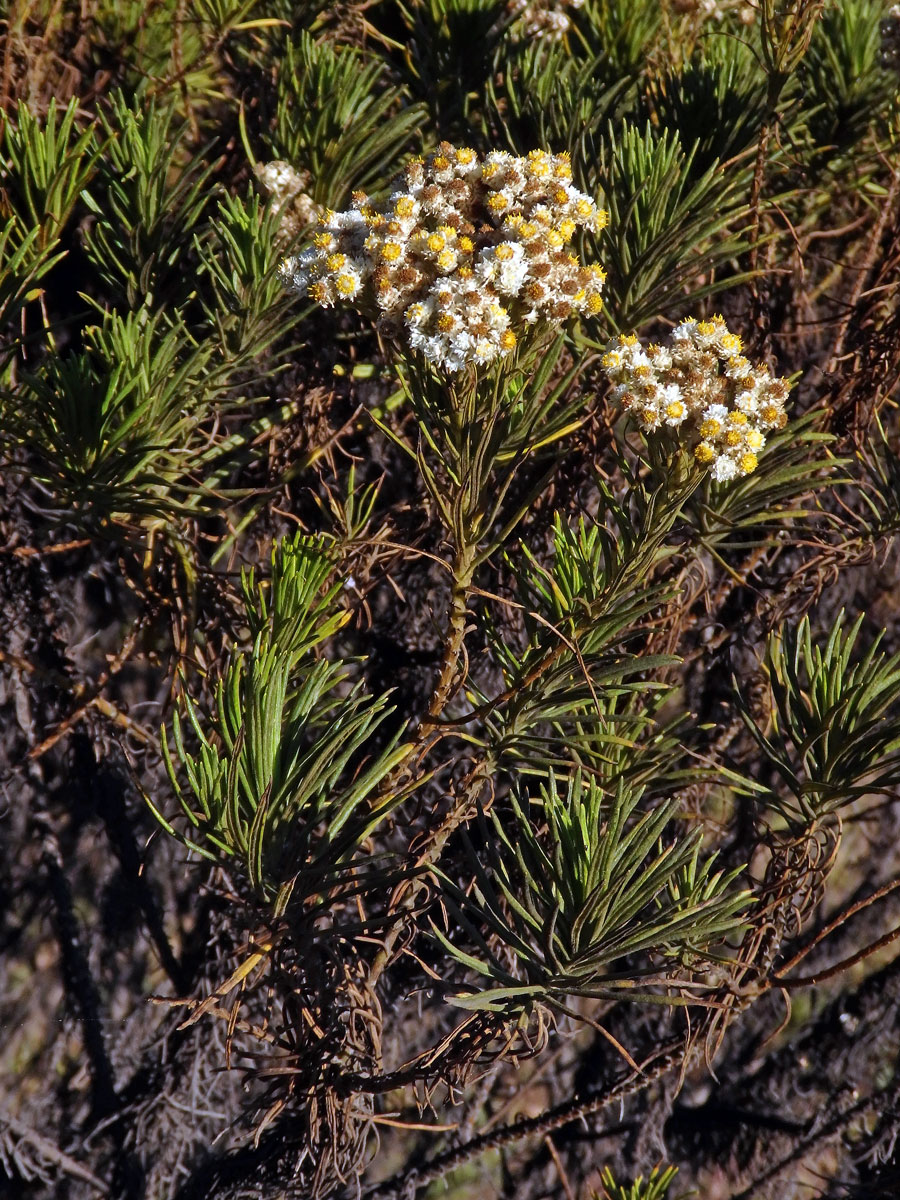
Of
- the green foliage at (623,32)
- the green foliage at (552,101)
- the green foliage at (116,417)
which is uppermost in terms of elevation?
the green foliage at (623,32)

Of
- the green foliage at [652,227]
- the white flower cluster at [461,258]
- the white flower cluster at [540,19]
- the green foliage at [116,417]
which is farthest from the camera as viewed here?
the white flower cluster at [540,19]

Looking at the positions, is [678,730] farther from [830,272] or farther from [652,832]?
[830,272]

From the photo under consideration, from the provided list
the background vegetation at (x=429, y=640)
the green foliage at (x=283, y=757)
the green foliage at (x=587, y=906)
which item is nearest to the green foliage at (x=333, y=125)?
the background vegetation at (x=429, y=640)

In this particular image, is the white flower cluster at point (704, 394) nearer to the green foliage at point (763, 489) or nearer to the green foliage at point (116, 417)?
the green foliage at point (763, 489)

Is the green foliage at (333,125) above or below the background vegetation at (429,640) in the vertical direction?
above

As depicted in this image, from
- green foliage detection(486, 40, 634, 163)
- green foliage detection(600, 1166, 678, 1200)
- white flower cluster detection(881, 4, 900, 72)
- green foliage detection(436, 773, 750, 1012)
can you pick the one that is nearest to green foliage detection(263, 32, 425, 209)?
green foliage detection(486, 40, 634, 163)

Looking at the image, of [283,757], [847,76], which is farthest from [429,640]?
[847,76]

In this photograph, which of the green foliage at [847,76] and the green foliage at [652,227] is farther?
the green foliage at [847,76]
